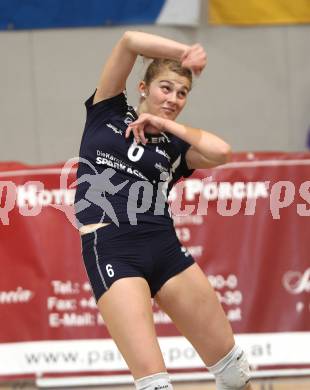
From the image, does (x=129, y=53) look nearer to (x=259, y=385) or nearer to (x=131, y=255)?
(x=131, y=255)

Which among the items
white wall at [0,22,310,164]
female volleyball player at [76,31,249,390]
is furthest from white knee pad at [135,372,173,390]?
white wall at [0,22,310,164]

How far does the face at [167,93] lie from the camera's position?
3955 millimetres

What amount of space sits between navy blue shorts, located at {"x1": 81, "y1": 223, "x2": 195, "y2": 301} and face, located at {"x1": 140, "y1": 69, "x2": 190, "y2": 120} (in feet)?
1.70

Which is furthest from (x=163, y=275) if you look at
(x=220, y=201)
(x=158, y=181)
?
(x=220, y=201)

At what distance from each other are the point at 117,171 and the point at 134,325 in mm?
691

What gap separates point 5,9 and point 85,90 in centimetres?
107

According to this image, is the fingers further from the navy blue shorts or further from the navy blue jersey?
the navy blue shorts

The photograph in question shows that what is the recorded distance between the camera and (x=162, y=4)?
27.3 ft

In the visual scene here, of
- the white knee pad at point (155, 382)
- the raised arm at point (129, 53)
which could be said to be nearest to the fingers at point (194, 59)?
the raised arm at point (129, 53)

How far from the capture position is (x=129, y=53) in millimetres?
3859

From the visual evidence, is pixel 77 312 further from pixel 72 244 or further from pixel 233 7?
pixel 233 7

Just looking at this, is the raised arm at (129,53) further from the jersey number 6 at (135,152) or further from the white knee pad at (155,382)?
the white knee pad at (155,382)

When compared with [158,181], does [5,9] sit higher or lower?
higher

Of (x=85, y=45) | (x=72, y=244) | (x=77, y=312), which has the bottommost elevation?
(x=77, y=312)
